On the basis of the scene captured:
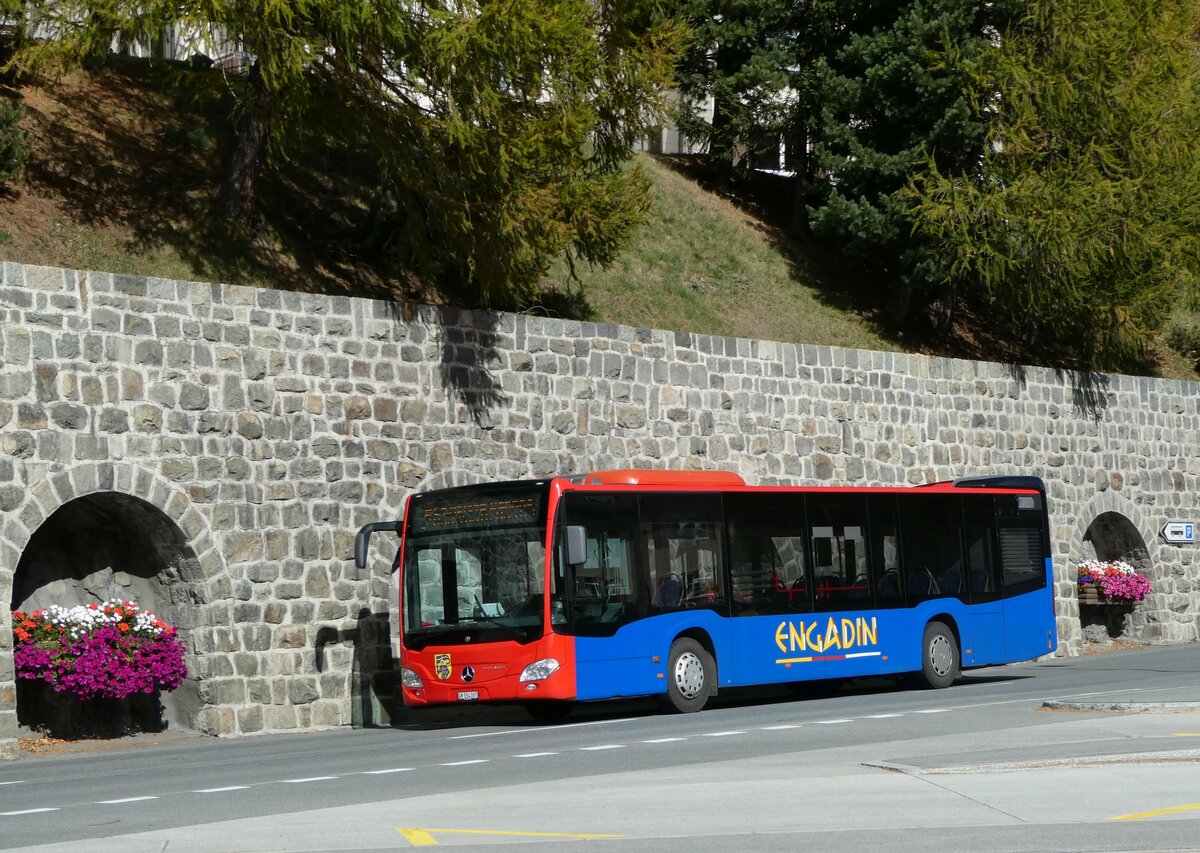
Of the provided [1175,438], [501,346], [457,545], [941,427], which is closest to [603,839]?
[457,545]

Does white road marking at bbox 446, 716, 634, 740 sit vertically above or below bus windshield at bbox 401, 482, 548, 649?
below

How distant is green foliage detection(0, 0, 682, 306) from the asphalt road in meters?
7.82

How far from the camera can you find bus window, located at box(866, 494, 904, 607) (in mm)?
19766

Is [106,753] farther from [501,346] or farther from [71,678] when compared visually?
[501,346]

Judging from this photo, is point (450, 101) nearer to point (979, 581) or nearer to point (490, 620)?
point (490, 620)

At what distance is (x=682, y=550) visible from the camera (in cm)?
1761

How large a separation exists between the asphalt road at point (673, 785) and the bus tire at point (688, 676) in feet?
1.59

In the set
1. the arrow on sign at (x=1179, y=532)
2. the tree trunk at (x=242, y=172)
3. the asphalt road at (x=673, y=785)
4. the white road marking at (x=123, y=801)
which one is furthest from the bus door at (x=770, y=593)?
the arrow on sign at (x=1179, y=532)

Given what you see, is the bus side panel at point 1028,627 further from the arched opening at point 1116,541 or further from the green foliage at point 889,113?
the green foliage at point 889,113

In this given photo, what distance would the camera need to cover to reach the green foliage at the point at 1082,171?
31.5m

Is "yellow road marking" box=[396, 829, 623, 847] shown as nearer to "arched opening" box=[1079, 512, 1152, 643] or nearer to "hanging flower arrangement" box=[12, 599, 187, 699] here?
"hanging flower arrangement" box=[12, 599, 187, 699]

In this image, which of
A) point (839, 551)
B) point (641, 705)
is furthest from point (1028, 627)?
point (641, 705)

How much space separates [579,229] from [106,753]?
38.1ft

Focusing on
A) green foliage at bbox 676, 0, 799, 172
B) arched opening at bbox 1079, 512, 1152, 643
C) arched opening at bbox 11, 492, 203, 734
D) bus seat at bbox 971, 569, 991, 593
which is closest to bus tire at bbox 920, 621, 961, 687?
bus seat at bbox 971, 569, 991, 593
